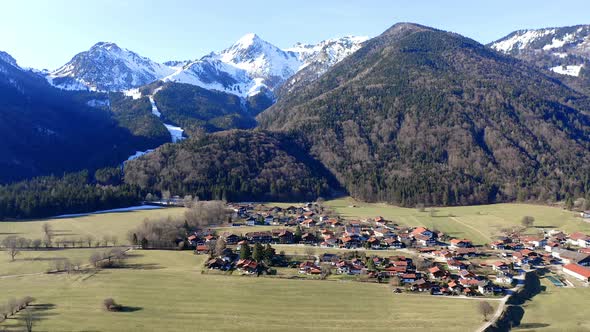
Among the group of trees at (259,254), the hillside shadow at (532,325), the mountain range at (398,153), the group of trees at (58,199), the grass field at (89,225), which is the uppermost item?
the mountain range at (398,153)

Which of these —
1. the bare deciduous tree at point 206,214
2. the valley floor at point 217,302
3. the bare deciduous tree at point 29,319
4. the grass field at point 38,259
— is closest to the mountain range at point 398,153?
the bare deciduous tree at point 206,214

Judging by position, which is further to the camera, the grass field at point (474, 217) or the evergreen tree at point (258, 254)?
the grass field at point (474, 217)

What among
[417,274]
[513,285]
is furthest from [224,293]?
[513,285]

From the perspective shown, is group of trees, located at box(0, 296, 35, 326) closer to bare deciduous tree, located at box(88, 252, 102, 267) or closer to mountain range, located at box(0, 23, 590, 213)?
bare deciduous tree, located at box(88, 252, 102, 267)

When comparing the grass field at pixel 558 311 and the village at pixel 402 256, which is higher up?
the village at pixel 402 256

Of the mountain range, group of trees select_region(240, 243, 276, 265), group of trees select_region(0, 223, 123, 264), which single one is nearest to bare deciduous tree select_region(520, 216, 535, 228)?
the mountain range

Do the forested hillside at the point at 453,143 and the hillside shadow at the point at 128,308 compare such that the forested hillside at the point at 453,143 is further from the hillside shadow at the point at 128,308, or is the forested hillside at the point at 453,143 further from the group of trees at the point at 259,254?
the hillside shadow at the point at 128,308

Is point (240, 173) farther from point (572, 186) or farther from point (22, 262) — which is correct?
point (572, 186)
